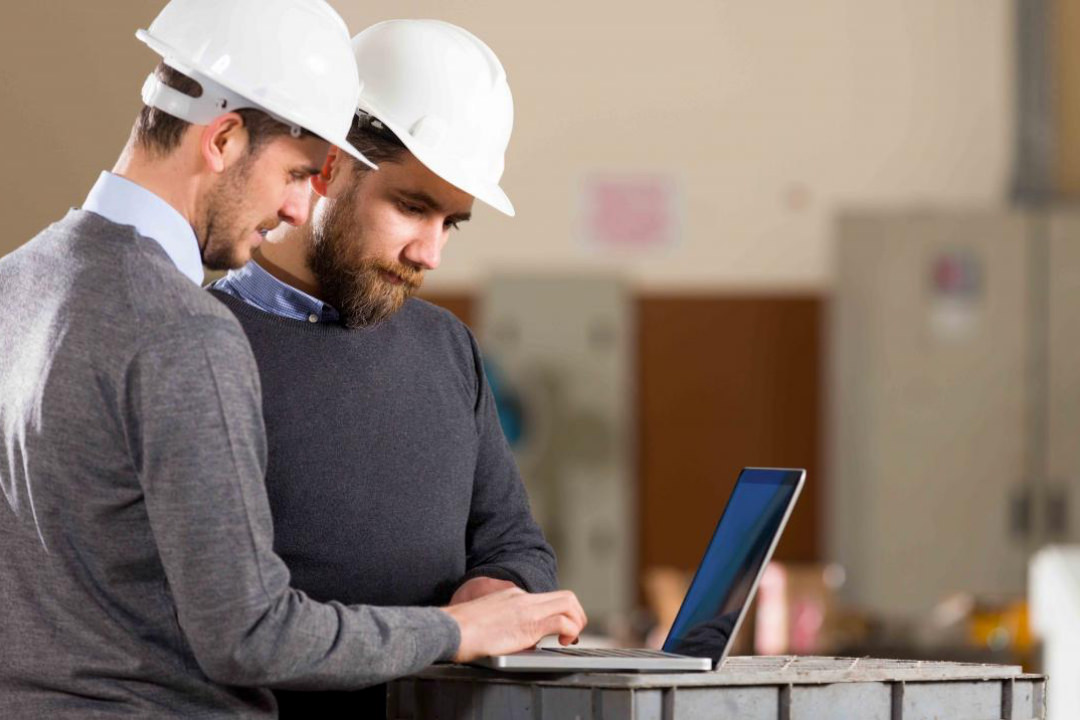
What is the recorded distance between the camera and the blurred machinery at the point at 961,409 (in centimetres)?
597

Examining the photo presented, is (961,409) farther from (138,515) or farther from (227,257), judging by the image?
(138,515)

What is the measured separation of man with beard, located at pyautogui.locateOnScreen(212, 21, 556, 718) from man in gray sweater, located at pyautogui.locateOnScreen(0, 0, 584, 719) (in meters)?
0.29

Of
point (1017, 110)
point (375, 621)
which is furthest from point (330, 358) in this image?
point (1017, 110)

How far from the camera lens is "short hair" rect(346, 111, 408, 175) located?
1826 millimetres

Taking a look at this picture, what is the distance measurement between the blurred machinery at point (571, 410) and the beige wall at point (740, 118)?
0.23m

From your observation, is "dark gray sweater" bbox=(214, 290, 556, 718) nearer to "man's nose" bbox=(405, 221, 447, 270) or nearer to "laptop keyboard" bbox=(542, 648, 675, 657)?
"man's nose" bbox=(405, 221, 447, 270)

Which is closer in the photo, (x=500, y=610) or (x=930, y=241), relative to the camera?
(x=500, y=610)

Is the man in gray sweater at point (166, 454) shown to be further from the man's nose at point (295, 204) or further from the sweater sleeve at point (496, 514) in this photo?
the sweater sleeve at point (496, 514)

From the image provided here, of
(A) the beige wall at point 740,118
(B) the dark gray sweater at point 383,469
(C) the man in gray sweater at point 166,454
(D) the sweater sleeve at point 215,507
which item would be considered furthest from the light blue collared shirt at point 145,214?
(A) the beige wall at point 740,118

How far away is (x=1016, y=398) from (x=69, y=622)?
5.18 metres

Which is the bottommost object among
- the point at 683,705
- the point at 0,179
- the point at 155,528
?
the point at 683,705

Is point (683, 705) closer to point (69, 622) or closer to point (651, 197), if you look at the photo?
point (69, 622)

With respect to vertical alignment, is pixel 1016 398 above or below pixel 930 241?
below

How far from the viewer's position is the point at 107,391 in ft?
4.11
